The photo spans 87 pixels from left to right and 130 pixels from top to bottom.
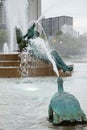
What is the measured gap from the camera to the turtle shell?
5.25m

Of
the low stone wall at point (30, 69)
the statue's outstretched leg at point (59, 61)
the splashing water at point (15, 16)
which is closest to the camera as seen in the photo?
the low stone wall at point (30, 69)

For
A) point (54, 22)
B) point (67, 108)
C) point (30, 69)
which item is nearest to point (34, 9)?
point (54, 22)

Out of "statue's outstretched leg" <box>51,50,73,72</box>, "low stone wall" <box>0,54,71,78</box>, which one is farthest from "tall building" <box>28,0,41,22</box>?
"statue's outstretched leg" <box>51,50,73,72</box>

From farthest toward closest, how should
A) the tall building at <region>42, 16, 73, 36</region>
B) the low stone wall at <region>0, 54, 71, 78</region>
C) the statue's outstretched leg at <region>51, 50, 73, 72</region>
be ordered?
the tall building at <region>42, 16, 73, 36</region> → the statue's outstretched leg at <region>51, 50, 73, 72</region> → the low stone wall at <region>0, 54, 71, 78</region>

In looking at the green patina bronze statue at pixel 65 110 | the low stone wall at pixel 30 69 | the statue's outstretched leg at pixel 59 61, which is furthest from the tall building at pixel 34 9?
the green patina bronze statue at pixel 65 110

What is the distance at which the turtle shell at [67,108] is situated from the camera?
5.25 metres

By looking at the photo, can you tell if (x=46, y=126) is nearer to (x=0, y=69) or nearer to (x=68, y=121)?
(x=68, y=121)

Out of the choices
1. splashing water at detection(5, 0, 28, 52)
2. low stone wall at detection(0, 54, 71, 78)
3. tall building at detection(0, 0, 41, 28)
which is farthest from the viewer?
tall building at detection(0, 0, 41, 28)

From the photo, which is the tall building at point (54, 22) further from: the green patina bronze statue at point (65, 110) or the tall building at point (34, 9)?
the green patina bronze statue at point (65, 110)

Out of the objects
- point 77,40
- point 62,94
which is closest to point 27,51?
point 62,94

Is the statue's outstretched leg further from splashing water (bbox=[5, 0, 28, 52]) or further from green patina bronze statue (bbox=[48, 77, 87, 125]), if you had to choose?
splashing water (bbox=[5, 0, 28, 52])

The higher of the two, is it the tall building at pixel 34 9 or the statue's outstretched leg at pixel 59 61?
the tall building at pixel 34 9

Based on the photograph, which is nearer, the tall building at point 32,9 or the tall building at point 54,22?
the tall building at point 54,22

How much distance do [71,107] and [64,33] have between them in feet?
125
